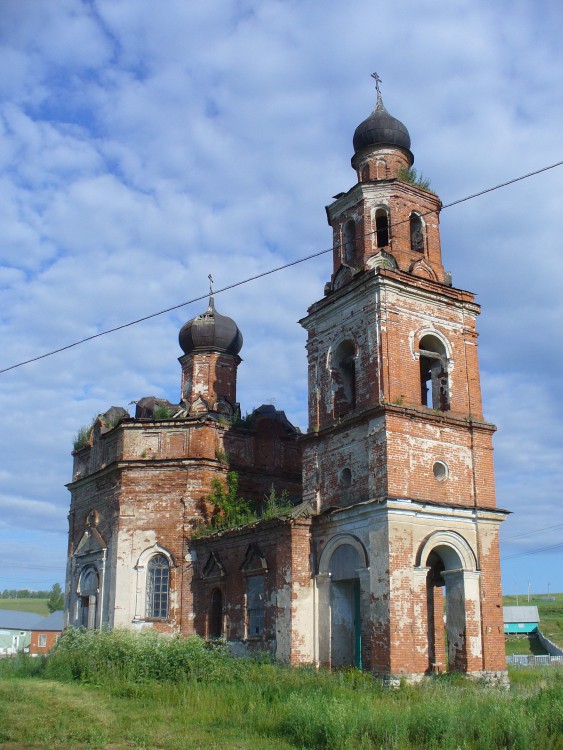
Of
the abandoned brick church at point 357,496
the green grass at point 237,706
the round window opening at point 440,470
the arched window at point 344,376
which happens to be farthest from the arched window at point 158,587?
the round window opening at point 440,470

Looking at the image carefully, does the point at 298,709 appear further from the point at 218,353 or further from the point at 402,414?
the point at 218,353

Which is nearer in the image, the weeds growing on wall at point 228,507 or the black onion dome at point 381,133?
the black onion dome at point 381,133

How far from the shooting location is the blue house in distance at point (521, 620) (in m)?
54.9

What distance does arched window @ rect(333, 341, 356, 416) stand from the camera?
20.4 metres

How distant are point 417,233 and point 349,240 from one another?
73.6 inches

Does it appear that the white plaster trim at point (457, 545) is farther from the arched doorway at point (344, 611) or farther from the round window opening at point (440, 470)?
the arched doorway at point (344, 611)

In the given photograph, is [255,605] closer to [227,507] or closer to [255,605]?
[255,605]

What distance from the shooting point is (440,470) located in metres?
18.6

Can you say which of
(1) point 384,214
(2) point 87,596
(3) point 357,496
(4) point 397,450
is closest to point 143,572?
(2) point 87,596

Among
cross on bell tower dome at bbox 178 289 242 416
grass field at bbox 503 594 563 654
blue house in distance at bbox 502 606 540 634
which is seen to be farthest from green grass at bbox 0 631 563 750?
blue house in distance at bbox 502 606 540 634

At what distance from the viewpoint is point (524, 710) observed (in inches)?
445

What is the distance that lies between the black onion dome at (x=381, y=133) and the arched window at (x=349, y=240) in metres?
2.38

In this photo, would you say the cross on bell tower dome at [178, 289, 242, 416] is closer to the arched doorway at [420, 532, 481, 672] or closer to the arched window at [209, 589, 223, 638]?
the arched window at [209, 589, 223, 638]

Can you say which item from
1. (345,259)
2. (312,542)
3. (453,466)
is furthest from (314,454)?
(345,259)
